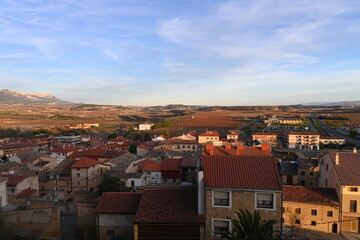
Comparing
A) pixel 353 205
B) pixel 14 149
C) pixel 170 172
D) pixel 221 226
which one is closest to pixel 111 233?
pixel 221 226

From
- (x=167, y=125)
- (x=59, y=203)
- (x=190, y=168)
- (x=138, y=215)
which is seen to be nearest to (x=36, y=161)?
(x=59, y=203)

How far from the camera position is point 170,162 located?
3278cm

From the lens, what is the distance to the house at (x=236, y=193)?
1212cm

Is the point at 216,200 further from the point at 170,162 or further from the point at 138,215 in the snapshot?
the point at 170,162

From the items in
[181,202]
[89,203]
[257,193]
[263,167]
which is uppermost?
[263,167]

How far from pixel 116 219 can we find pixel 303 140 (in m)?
65.1

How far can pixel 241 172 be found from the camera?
1290 centimetres

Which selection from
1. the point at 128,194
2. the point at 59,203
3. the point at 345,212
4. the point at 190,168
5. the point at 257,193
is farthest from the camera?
the point at 190,168

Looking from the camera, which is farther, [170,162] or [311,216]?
[170,162]

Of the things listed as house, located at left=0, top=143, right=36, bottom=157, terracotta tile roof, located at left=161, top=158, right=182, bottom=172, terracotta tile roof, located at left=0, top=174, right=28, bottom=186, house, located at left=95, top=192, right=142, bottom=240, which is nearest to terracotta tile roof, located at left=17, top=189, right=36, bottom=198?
terracotta tile roof, located at left=0, top=174, right=28, bottom=186

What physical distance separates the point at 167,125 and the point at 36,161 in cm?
7463

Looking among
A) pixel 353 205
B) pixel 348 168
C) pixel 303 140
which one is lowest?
pixel 303 140

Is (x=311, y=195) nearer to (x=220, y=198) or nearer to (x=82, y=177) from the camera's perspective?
(x=220, y=198)

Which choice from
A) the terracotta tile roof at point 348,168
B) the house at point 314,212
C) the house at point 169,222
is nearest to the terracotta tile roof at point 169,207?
the house at point 169,222
